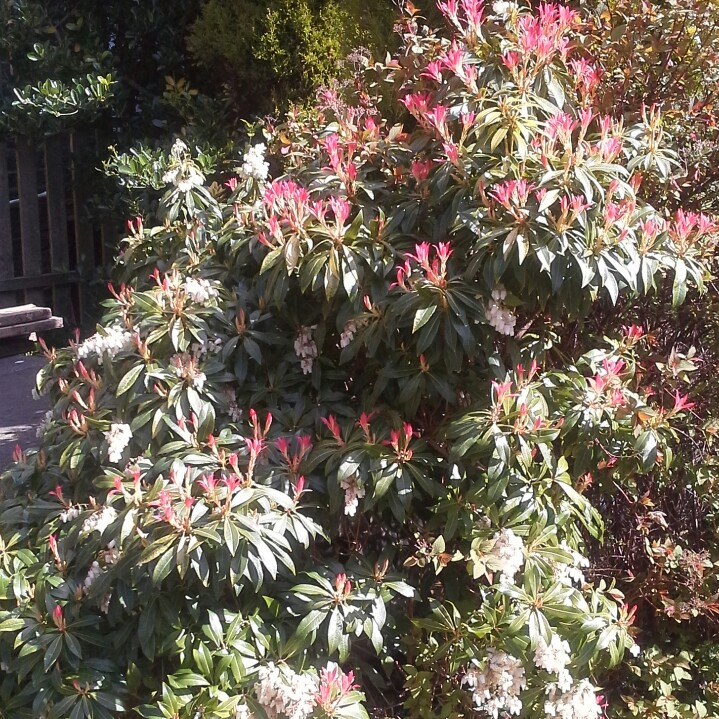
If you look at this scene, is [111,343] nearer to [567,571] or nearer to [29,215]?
[567,571]

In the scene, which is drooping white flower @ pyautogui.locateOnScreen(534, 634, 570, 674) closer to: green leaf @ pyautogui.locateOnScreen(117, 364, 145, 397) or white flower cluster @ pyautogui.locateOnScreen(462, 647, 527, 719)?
white flower cluster @ pyautogui.locateOnScreen(462, 647, 527, 719)

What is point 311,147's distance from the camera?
3.09 metres

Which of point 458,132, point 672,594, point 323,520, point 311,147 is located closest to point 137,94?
point 311,147

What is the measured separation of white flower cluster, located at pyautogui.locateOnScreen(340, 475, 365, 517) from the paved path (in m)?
2.22

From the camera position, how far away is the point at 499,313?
219 cm

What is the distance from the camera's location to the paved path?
412 centimetres

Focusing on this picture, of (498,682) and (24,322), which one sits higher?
(24,322)

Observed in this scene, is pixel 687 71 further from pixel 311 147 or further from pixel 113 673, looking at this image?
pixel 113 673

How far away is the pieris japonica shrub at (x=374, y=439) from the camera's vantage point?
206cm

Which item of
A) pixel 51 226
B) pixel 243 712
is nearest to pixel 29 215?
pixel 51 226

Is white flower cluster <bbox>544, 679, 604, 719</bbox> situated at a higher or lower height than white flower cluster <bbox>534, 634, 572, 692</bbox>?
lower

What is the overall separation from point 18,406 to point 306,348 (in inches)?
114

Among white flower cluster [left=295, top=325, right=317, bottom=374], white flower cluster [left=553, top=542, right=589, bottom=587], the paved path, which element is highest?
white flower cluster [left=295, top=325, right=317, bottom=374]

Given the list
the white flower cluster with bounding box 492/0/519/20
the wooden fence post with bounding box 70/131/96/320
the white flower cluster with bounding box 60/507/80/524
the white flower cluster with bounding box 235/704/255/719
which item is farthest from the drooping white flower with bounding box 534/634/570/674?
the wooden fence post with bounding box 70/131/96/320
